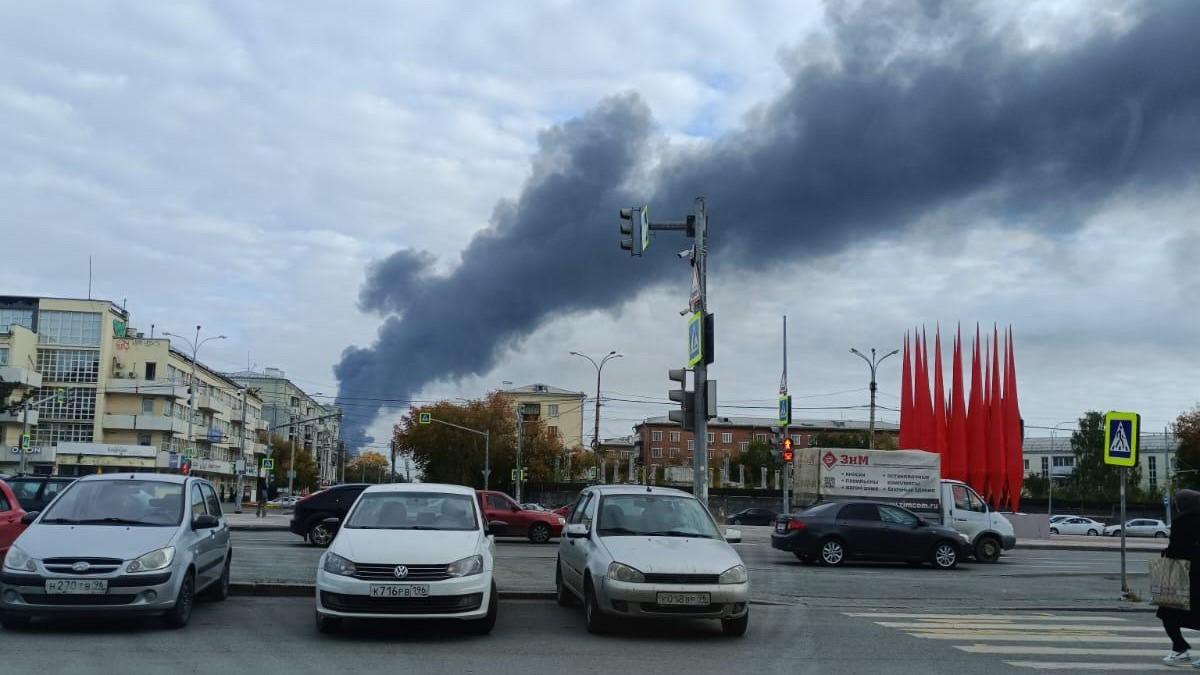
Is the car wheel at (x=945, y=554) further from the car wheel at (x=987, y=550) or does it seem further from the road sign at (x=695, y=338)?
the road sign at (x=695, y=338)

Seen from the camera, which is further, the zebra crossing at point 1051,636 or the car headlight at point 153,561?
the zebra crossing at point 1051,636

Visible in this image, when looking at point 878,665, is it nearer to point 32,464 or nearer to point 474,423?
point 474,423

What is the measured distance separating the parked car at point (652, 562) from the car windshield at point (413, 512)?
1.41 metres

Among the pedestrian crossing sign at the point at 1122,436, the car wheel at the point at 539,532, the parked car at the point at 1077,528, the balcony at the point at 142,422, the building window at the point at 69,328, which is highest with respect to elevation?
the building window at the point at 69,328

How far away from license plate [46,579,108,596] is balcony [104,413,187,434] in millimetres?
78718

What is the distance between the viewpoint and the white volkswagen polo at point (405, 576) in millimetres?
9977

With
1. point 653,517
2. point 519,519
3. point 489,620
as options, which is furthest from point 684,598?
point 519,519

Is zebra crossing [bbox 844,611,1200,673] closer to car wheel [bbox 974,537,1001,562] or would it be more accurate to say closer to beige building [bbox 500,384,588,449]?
car wheel [bbox 974,537,1001,562]

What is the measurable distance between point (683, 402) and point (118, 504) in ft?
32.3

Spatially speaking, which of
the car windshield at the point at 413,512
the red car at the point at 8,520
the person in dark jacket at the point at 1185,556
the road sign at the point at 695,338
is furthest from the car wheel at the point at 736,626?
the red car at the point at 8,520

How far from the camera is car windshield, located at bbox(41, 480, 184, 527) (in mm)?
10992

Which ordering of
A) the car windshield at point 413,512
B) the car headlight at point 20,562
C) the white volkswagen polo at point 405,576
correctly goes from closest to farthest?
the car headlight at point 20,562 < the white volkswagen polo at point 405,576 < the car windshield at point 413,512

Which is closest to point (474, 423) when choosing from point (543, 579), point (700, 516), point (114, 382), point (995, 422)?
point (114, 382)

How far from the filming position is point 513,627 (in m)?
11.6
